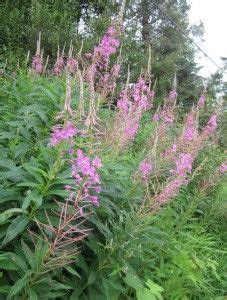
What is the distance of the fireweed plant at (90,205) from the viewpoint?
235cm

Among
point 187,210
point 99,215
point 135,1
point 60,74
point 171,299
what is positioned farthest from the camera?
point 135,1

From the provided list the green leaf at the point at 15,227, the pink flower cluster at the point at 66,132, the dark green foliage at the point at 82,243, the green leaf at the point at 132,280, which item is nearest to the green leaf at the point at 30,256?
the dark green foliage at the point at 82,243

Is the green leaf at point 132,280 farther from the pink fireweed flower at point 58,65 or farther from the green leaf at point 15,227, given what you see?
the pink fireweed flower at point 58,65

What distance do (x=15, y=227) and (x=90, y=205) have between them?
1.83 ft

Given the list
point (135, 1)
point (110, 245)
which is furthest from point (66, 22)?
point (110, 245)

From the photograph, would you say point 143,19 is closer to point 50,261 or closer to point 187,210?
point 187,210

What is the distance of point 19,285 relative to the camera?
2.21m

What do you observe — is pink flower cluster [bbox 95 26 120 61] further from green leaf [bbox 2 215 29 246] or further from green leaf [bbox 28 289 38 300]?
green leaf [bbox 28 289 38 300]

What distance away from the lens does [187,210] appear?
4.32 metres

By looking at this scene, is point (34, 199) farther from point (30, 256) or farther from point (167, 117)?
point (167, 117)

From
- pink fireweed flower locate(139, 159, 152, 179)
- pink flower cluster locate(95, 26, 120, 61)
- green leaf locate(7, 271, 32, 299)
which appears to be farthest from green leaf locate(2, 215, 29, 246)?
pink flower cluster locate(95, 26, 120, 61)

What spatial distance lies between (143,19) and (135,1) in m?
1.83

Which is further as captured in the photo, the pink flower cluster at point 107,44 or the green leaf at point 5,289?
the pink flower cluster at point 107,44

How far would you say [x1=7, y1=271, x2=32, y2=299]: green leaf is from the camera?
2178 millimetres
